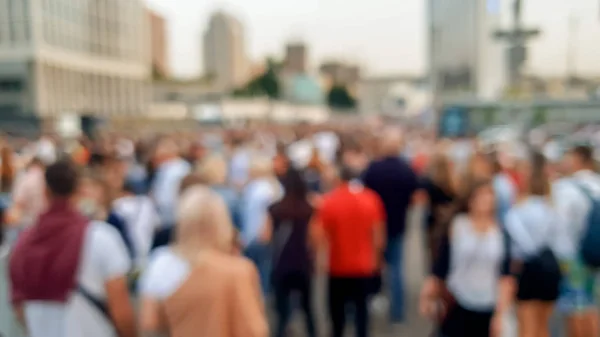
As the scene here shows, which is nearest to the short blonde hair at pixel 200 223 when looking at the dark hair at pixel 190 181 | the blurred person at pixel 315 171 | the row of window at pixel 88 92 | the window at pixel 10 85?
the dark hair at pixel 190 181

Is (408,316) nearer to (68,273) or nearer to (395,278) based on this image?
(395,278)

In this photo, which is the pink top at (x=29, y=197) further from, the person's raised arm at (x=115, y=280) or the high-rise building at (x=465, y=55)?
the high-rise building at (x=465, y=55)

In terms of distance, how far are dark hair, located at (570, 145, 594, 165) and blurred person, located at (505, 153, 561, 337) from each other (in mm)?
852

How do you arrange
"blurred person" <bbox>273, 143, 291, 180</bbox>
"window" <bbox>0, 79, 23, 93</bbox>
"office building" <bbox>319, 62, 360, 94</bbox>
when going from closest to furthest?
"blurred person" <bbox>273, 143, 291, 180</bbox> → "window" <bbox>0, 79, 23, 93</bbox> → "office building" <bbox>319, 62, 360, 94</bbox>

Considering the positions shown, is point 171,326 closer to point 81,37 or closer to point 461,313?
point 461,313

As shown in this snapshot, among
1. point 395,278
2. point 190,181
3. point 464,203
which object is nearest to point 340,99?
point 395,278

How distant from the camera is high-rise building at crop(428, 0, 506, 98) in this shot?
2739 centimetres

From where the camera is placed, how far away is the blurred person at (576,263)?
16.6 feet

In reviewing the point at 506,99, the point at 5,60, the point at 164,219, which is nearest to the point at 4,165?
the point at 164,219

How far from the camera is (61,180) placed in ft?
11.1

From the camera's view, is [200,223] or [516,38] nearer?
[200,223]

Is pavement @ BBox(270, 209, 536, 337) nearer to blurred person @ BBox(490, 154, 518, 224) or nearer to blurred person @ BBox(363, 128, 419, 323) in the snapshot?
blurred person @ BBox(363, 128, 419, 323)

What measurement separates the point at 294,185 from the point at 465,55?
31.6 metres

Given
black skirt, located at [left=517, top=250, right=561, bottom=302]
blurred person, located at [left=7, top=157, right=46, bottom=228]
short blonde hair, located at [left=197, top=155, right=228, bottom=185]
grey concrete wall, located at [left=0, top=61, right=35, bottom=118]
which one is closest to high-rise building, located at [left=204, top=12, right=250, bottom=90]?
grey concrete wall, located at [left=0, top=61, right=35, bottom=118]
